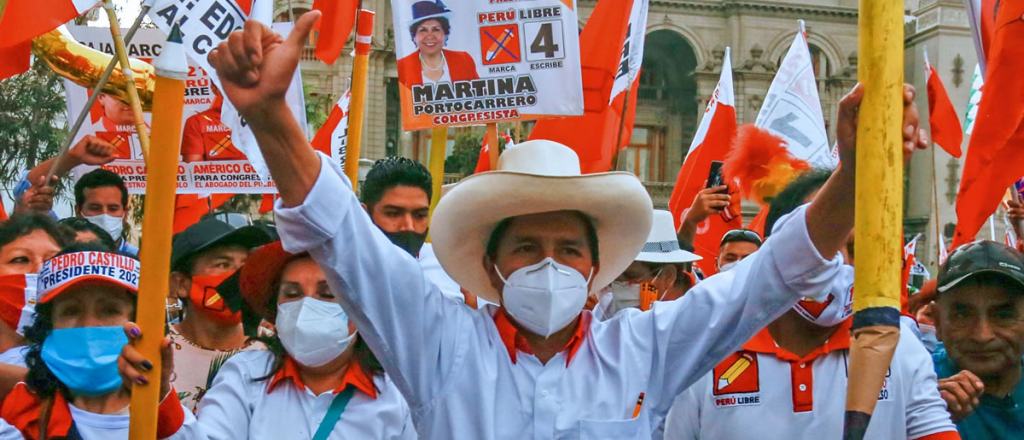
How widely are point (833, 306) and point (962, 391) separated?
19.3 inches

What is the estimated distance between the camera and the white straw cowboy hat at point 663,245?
5.74 meters

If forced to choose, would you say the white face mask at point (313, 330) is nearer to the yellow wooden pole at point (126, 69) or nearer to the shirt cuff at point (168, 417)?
the shirt cuff at point (168, 417)

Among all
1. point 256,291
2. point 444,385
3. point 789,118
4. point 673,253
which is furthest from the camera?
point 789,118

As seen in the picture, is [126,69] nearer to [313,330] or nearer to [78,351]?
[78,351]

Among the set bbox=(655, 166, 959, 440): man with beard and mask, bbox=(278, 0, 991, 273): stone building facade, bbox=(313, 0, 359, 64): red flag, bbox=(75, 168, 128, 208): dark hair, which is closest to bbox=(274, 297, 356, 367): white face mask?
bbox=(655, 166, 959, 440): man with beard and mask

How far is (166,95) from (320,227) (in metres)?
0.44

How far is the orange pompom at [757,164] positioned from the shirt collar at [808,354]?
5.94 feet

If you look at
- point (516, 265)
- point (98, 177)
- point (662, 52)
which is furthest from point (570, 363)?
point (662, 52)

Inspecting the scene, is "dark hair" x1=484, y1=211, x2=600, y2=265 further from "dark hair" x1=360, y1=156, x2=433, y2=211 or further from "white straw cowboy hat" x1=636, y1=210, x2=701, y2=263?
"white straw cowboy hat" x1=636, y1=210, x2=701, y2=263

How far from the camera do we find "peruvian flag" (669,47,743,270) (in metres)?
7.50

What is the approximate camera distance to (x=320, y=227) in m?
2.25

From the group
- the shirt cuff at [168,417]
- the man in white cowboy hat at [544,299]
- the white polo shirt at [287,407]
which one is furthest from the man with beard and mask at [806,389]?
the shirt cuff at [168,417]

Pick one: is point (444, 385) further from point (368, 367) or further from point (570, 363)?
point (368, 367)

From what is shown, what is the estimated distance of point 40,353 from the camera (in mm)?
3312
